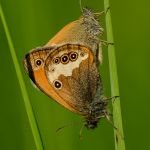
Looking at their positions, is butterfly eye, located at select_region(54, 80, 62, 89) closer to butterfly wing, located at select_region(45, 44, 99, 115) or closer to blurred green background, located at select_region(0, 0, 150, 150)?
butterfly wing, located at select_region(45, 44, 99, 115)

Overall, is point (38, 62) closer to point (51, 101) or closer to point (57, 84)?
point (57, 84)

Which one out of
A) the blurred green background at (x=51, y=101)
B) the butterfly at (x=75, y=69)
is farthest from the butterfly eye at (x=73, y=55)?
the blurred green background at (x=51, y=101)

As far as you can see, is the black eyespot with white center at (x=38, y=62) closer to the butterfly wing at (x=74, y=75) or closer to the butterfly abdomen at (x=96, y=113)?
the butterfly wing at (x=74, y=75)

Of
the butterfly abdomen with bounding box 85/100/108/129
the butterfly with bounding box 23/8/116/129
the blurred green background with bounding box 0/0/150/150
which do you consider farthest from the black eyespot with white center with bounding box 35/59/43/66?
the blurred green background with bounding box 0/0/150/150

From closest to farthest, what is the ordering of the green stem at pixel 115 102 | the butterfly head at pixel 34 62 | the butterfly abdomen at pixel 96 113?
the green stem at pixel 115 102, the butterfly head at pixel 34 62, the butterfly abdomen at pixel 96 113

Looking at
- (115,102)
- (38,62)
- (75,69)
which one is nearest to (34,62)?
(38,62)
